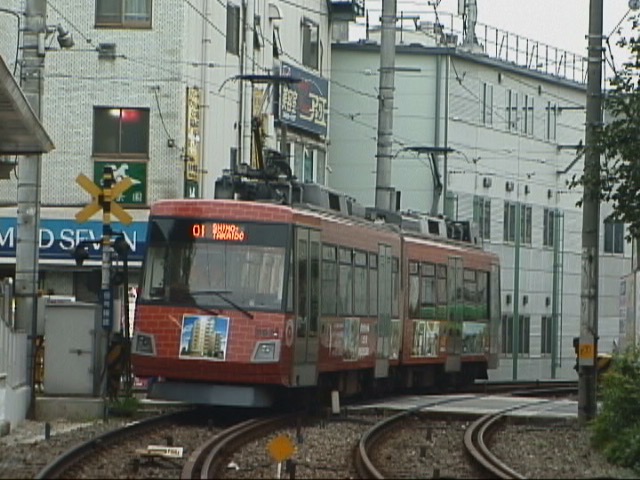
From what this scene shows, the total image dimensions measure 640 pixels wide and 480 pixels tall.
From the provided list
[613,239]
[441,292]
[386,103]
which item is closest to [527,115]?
[613,239]

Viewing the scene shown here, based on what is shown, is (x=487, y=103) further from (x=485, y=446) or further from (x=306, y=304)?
(x=485, y=446)

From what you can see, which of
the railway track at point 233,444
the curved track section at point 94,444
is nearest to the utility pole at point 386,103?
the railway track at point 233,444

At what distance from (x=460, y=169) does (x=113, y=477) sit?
43623mm

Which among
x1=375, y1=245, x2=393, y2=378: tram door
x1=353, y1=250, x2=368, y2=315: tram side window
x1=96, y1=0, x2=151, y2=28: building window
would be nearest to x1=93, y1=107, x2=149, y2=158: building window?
x1=96, y1=0, x2=151, y2=28: building window

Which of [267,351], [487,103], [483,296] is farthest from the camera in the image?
[487,103]

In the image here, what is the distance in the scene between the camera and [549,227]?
218 feet

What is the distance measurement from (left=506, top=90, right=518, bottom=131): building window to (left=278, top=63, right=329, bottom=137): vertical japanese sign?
38.4 ft

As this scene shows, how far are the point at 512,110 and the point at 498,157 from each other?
1.87m

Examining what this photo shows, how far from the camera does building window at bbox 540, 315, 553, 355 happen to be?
64.4m

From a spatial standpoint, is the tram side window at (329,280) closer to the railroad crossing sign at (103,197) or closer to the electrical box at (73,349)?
the railroad crossing sign at (103,197)

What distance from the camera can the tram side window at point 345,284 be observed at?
2703cm

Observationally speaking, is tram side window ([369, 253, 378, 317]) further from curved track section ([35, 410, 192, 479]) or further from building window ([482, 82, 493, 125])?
building window ([482, 82, 493, 125])

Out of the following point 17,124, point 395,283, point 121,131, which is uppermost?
point 121,131

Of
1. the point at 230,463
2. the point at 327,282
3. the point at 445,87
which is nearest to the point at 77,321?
the point at 327,282
